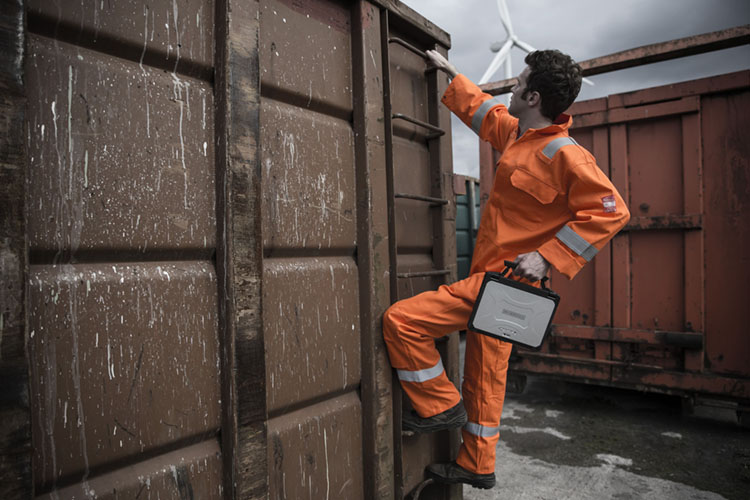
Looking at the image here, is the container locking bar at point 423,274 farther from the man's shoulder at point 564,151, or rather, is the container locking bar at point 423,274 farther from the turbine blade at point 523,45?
the turbine blade at point 523,45

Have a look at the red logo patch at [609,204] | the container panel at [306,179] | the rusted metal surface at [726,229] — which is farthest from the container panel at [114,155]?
the rusted metal surface at [726,229]

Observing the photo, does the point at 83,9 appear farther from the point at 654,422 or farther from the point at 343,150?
the point at 654,422

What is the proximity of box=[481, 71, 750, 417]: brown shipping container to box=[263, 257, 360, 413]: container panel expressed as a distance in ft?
9.52

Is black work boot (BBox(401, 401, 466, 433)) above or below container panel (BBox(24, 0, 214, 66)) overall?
below

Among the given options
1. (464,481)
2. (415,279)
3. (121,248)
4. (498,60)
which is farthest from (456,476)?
(498,60)

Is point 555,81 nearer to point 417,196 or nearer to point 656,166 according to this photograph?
point 417,196

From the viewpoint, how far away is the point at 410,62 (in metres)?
2.27

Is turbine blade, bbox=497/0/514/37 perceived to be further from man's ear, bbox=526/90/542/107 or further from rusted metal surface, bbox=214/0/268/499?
rusted metal surface, bbox=214/0/268/499

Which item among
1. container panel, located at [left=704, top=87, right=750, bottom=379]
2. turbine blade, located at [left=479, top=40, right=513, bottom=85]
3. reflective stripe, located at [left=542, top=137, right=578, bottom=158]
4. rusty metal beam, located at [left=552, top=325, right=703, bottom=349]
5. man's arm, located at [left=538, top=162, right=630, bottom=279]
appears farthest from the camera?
turbine blade, located at [left=479, top=40, right=513, bottom=85]

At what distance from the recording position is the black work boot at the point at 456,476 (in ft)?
6.86

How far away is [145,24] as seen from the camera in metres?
1.25

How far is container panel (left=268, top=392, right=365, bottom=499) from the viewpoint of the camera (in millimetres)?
1547

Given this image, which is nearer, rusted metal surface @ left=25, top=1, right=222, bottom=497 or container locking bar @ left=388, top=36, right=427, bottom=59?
rusted metal surface @ left=25, top=1, right=222, bottom=497

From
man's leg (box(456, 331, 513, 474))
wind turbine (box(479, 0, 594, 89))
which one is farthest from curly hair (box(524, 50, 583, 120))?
wind turbine (box(479, 0, 594, 89))
